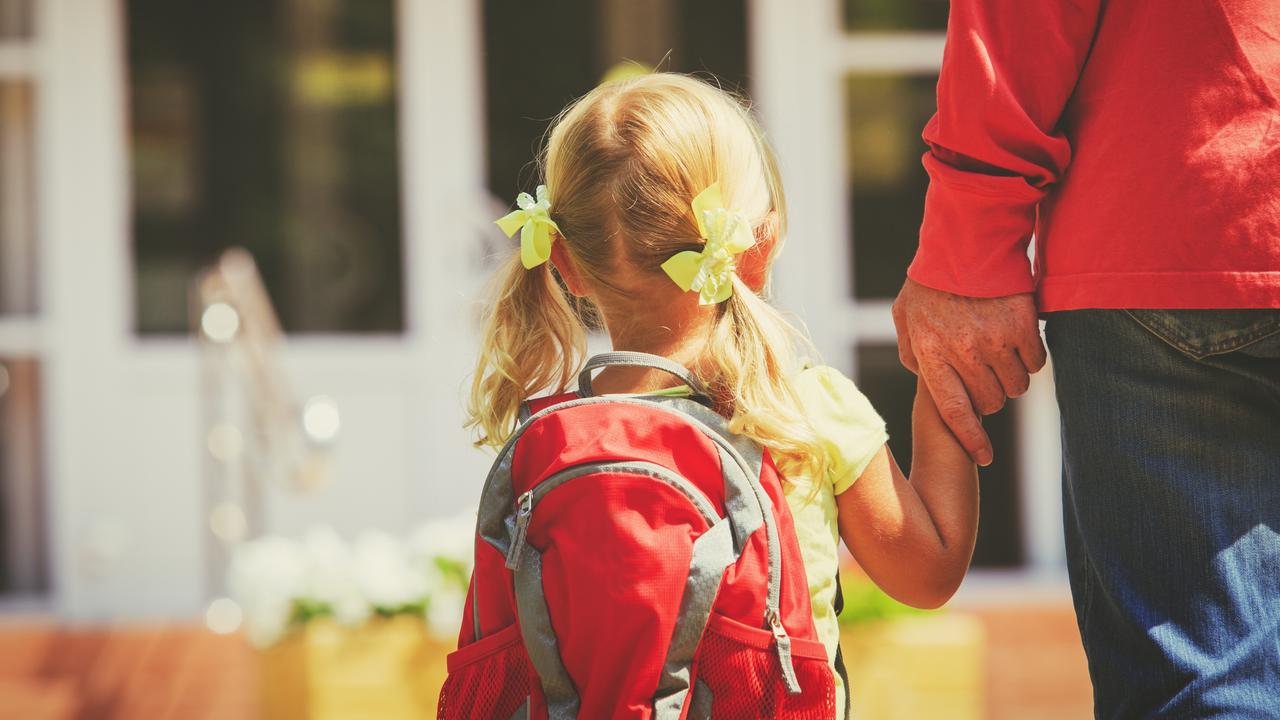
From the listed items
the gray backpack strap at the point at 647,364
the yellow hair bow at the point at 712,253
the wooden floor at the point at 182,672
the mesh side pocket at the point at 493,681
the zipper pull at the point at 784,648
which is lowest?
the wooden floor at the point at 182,672

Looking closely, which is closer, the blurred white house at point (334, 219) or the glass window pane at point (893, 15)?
the blurred white house at point (334, 219)

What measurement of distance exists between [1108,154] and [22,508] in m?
4.84

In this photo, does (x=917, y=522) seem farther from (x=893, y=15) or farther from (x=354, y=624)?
(x=893, y=15)

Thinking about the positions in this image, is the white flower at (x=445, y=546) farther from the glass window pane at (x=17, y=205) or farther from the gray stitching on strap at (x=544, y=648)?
the glass window pane at (x=17, y=205)

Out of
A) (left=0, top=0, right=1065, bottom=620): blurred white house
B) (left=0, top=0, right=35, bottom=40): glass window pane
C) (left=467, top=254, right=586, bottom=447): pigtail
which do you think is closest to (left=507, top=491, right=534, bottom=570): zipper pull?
(left=467, top=254, right=586, bottom=447): pigtail

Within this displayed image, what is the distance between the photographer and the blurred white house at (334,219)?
5055 millimetres

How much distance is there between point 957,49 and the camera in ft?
5.44

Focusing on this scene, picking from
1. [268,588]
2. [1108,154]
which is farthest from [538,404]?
[268,588]

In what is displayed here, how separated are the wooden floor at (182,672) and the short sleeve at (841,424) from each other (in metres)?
2.64

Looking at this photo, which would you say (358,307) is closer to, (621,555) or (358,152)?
(358,152)

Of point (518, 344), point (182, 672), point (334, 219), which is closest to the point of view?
point (518, 344)

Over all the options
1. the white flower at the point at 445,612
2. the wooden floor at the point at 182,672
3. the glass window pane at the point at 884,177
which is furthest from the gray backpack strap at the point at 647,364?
the glass window pane at the point at 884,177

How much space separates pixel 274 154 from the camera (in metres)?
5.27

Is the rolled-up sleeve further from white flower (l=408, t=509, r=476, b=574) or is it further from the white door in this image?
the white door
